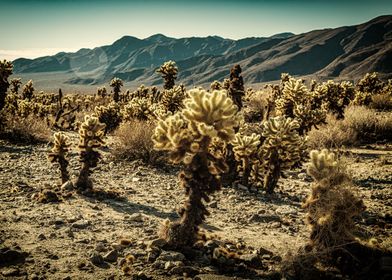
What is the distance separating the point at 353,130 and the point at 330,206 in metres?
11.4

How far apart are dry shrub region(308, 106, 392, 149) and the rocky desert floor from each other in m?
3.73

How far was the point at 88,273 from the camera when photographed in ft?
14.5

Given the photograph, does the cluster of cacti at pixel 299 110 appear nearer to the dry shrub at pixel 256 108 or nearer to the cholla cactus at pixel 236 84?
the cholla cactus at pixel 236 84

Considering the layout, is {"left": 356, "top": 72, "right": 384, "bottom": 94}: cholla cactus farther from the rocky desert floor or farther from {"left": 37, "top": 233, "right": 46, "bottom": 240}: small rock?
{"left": 37, "top": 233, "right": 46, "bottom": 240}: small rock

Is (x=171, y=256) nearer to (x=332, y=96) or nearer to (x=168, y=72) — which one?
(x=168, y=72)

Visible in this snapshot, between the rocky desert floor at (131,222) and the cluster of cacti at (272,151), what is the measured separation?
513mm

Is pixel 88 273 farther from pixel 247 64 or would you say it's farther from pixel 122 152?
pixel 247 64

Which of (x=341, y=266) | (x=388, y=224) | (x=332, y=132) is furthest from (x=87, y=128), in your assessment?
(x=332, y=132)

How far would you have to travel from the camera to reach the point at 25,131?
13.4m

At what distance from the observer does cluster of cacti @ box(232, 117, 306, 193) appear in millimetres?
8102

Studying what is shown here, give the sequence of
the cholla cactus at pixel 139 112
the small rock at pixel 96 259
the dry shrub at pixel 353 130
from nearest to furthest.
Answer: the small rock at pixel 96 259
the dry shrub at pixel 353 130
the cholla cactus at pixel 139 112

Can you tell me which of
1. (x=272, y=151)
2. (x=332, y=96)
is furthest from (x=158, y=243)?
(x=332, y=96)

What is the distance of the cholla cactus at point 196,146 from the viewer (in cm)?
500

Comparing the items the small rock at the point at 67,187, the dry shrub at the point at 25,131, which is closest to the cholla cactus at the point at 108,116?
the dry shrub at the point at 25,131
